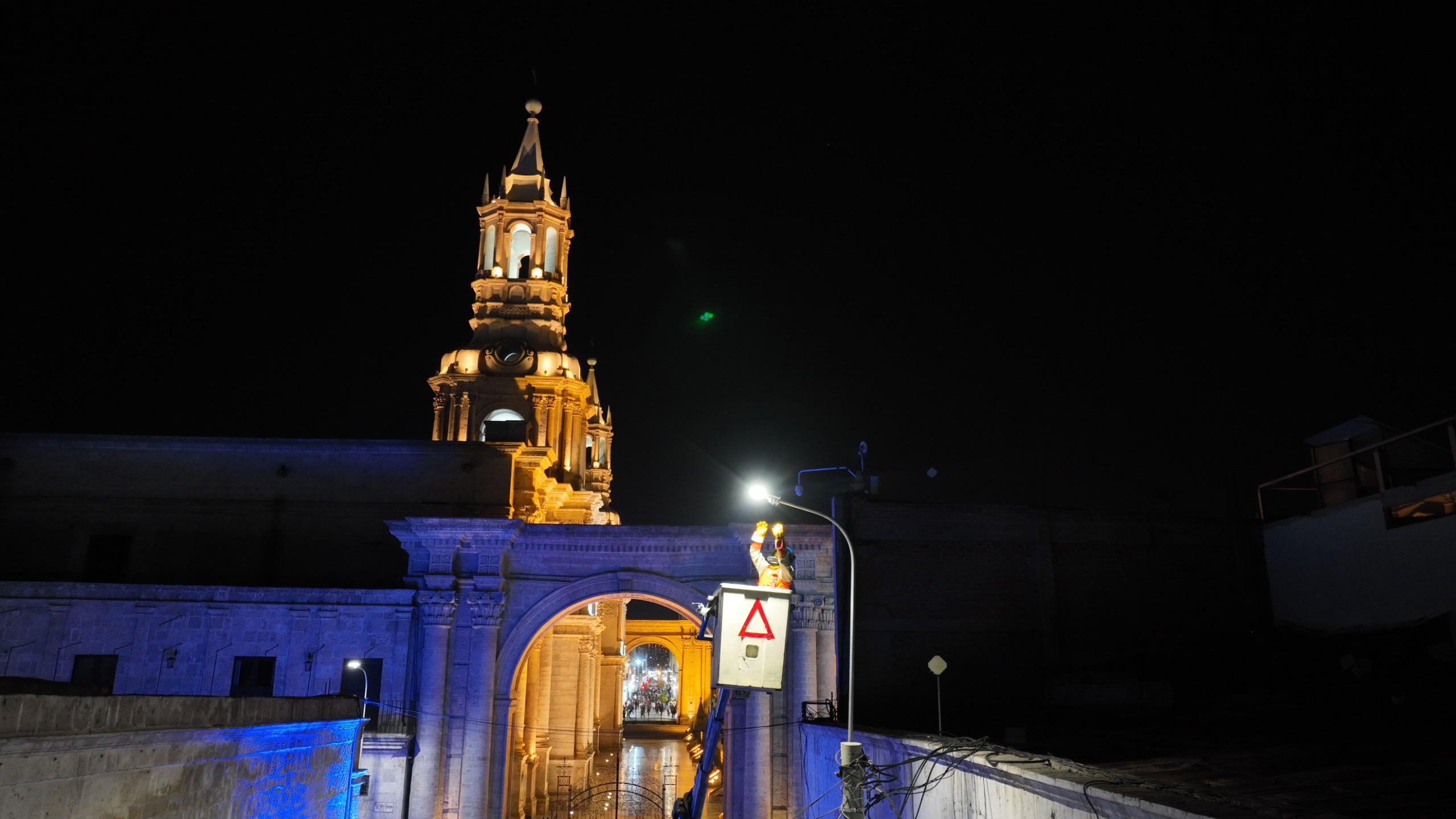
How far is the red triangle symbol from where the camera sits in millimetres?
15445

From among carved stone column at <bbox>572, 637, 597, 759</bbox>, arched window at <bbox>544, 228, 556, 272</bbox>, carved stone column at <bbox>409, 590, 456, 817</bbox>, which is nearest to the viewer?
carved stone column at <bbox>409, 590, 456, 817</bbox>

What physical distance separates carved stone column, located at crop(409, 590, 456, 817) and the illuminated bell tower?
970 cm

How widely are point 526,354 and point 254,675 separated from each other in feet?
58.6

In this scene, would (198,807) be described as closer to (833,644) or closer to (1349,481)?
(833,644)

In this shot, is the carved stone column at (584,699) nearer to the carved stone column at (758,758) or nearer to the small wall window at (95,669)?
the carved stone column at (758,758)

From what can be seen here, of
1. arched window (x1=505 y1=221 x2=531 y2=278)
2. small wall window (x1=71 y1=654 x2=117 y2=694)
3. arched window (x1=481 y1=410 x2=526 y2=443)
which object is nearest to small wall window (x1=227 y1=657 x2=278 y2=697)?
small wall window (x1=71 y1=654 x2=117 y2=694)

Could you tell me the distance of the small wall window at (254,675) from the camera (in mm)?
24688

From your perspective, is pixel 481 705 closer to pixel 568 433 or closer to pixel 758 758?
pixel 758 758

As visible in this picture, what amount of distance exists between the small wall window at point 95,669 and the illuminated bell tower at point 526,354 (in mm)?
13499

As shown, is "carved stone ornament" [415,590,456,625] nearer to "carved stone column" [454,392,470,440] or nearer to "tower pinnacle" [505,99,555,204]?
"carved stone column" [454,392,470,440]

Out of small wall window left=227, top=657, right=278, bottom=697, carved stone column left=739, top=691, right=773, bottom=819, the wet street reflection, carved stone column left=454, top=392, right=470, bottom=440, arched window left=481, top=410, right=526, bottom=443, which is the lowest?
the wet street reflection

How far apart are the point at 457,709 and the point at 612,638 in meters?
24.0

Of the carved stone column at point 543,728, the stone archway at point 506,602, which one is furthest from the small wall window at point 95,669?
the carved stone column at point 543,728

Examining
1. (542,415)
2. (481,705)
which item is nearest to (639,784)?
(481,705)
